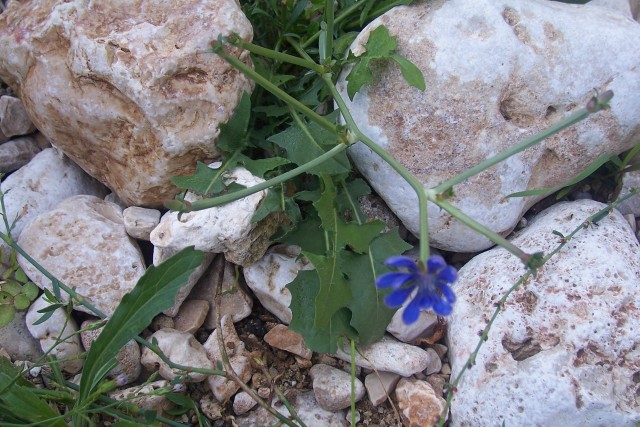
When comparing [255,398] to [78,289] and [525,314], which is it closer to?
[78,289]

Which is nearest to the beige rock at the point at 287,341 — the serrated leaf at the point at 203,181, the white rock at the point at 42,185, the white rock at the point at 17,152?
the serrated leaf at the point at 203,181

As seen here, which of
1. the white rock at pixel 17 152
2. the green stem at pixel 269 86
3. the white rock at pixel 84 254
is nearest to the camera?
the green stem at pixel 269 86

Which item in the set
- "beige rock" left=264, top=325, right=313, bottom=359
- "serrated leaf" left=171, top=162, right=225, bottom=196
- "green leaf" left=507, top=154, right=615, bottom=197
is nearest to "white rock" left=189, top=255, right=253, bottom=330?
"beige rock" left=264, top=325, right=313, bottom=359

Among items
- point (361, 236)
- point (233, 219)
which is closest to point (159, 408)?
point (233, 219)

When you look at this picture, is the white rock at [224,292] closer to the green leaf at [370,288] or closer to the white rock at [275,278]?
the white rock at [275,278]

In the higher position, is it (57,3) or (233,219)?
(57,3)

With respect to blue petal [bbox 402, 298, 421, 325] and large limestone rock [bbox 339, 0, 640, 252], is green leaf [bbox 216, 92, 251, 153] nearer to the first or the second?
large limestone rock [bbox 339, 0, 640, 252]
